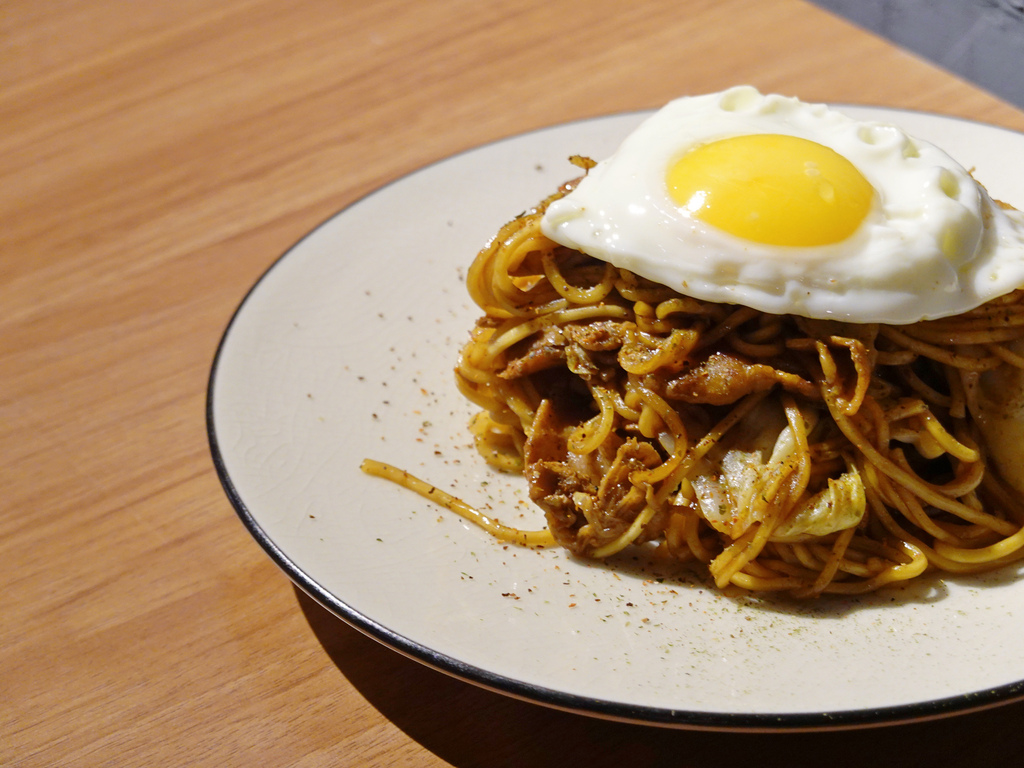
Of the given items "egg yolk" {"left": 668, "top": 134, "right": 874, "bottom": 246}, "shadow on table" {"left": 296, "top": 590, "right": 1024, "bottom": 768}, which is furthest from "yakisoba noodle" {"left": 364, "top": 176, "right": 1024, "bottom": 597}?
"shadow on table" {"left": 296, "top": 590, "right": 1024, "bottom": 768}

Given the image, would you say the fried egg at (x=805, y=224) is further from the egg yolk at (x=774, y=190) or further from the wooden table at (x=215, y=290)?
the wooden table at (x=215, y=290)

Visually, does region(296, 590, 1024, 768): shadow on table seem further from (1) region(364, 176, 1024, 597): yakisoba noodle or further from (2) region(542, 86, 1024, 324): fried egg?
(2) region(542, 86, 1024, 324): fried egg

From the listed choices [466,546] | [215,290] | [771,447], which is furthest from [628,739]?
[215,290]

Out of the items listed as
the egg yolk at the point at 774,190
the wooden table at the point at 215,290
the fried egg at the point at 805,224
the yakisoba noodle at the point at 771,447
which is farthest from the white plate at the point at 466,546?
the egg yolk at the point at 774,190

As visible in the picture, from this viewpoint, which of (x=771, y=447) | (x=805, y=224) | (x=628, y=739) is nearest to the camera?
(x=628, y=739)

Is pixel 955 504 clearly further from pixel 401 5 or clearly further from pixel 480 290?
pixel 401 5

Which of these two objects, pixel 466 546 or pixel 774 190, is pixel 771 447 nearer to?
pixel 774 190
